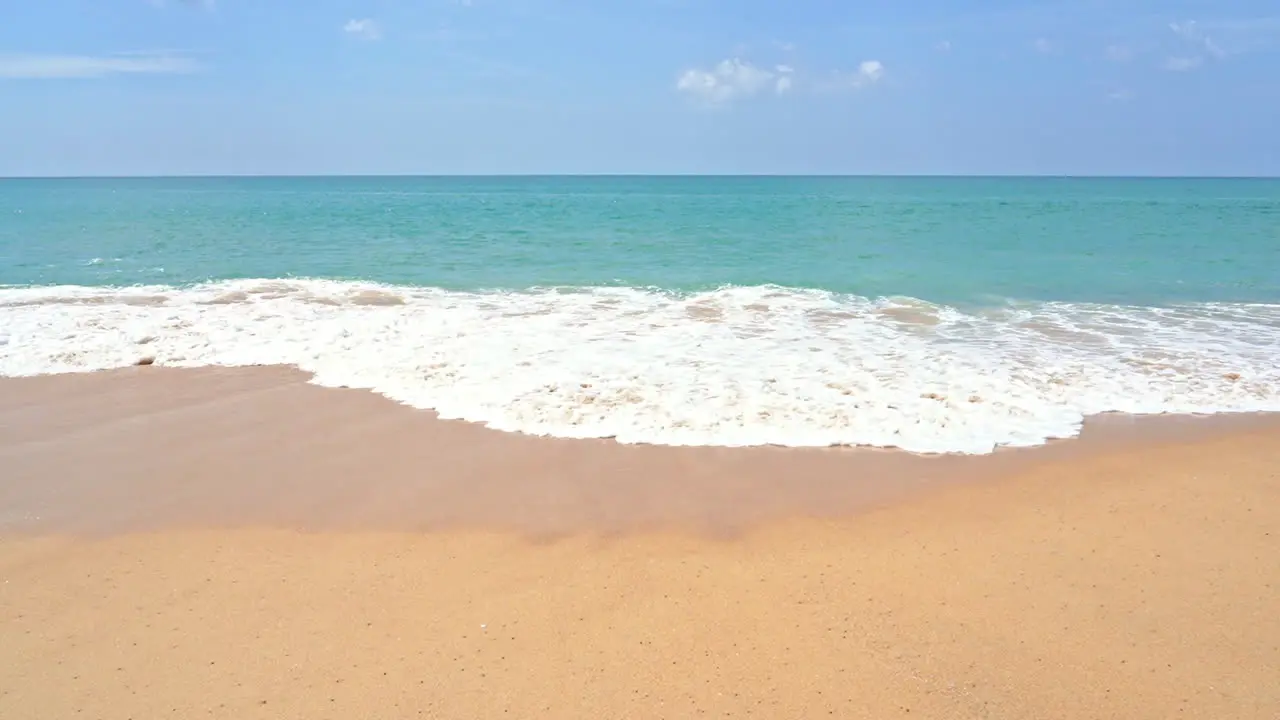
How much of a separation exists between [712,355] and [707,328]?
182 centimetres

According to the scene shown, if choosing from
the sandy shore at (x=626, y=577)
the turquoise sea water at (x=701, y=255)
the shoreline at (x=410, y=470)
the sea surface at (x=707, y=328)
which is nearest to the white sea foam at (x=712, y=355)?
the sea surface at (x=707, y=328)

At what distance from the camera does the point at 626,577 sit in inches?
180

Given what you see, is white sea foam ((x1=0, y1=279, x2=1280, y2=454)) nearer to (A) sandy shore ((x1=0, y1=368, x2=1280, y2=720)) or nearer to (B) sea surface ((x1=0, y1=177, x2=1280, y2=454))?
(B) sea surface ((x1=0, y1=177, x2=1280, y2=454))

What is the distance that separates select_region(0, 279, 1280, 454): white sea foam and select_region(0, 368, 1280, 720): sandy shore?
0.60 metres

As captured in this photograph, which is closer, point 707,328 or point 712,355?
point 712,355

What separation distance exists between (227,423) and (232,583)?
10.5 feet

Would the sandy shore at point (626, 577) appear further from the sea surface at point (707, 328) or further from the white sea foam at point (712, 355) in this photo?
the sea surface at point (707, 328)

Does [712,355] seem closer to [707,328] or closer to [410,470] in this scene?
[707,328]

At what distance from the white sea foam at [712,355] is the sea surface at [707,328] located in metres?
0.04

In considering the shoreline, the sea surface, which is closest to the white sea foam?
the sea surface

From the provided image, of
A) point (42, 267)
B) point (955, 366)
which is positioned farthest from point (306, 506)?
point (42, 267)

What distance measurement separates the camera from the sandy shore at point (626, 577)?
3623 millimetres

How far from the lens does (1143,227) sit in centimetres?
3153

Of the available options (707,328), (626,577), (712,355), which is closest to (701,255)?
(707,328)
